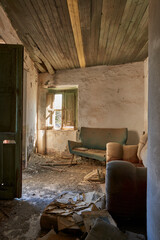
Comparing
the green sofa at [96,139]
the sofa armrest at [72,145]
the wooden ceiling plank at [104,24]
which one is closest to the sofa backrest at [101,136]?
the green sofa at [96,139]

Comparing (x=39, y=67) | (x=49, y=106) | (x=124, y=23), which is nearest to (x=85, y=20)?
(x=124, y=23)

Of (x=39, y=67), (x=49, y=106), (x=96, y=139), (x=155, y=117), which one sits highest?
(x=39, y=67)

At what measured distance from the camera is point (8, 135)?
265 centimetres

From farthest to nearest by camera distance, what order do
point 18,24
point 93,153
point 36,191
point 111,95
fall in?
point 111,95
point 93,153
point 18,24
point 36,191

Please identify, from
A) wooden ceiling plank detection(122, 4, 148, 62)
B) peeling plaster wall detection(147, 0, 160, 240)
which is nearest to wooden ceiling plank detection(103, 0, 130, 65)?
wooden ceiling plank detection(122, 4, 148, 62)

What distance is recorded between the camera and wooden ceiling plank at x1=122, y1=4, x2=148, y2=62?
10.1 ft

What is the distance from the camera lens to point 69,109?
602 cm

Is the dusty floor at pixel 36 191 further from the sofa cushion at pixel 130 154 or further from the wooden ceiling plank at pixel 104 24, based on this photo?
the wooden ceiling plank at pixel 104 24

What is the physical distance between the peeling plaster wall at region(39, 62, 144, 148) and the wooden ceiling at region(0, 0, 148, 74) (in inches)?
20.1

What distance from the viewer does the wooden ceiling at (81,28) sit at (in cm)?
264

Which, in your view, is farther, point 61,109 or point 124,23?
point 61,109

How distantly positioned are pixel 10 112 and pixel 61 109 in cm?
343

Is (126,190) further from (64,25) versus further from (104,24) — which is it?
(64,25)

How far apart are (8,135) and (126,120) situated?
12.0 ft
